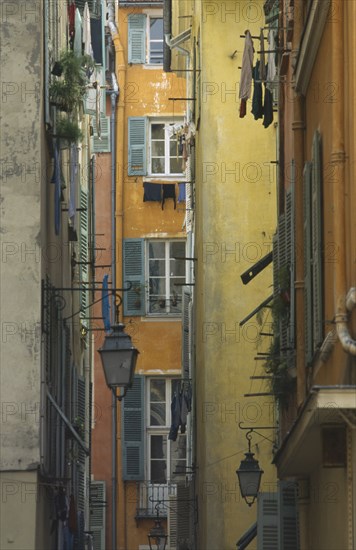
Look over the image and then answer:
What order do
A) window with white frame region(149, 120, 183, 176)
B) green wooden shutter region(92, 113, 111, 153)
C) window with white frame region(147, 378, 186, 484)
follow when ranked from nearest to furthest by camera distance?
window with white frame region(147, 378, 186, 484), green wooden shutter region(92, 113, 111, 153), window with white frame region(149, 120, 183, 176)

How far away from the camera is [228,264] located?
82.4 ft

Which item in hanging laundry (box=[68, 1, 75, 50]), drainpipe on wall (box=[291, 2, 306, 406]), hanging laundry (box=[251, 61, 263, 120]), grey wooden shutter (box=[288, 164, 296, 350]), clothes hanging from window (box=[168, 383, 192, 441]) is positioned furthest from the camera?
clothes hanging from window (box=[168, 383, 192, 441])

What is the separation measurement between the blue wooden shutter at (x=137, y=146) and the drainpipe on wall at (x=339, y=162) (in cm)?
2649

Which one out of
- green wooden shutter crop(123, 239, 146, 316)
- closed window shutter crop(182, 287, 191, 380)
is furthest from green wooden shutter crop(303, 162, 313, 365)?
green wooden shutter crop(123, 239, 146, 316)

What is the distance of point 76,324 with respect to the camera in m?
27.1

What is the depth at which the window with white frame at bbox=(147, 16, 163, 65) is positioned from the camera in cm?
4072

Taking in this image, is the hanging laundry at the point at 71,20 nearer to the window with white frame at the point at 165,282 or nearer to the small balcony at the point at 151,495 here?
the window with white frame at the point at 165,282

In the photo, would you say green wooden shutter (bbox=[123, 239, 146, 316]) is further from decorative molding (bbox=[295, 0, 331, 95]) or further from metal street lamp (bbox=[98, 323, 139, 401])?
decorative molding (bbox=[295, 0, 331, 95])

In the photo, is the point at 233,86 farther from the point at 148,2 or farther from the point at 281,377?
the point at 148,2

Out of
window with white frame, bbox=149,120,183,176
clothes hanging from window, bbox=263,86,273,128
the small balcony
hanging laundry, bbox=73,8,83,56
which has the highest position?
window with white frame, bbox=149,120,183,176

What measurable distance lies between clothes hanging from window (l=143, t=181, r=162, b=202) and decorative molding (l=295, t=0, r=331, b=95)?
73.6ft

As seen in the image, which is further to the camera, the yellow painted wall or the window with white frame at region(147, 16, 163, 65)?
the window with white frame at region(147, 16, 163, 65)

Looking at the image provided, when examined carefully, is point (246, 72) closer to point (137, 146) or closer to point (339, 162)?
point (339, 162)

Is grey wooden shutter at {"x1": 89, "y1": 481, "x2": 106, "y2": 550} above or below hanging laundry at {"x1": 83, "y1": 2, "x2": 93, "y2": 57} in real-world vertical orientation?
below
